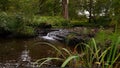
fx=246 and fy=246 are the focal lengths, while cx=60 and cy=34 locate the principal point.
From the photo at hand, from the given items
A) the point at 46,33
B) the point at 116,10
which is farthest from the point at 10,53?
the point at 46,33

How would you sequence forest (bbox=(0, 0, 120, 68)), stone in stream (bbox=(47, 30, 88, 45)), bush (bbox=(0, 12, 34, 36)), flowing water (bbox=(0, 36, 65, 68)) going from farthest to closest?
bush (bbox=(0, 12, 34, 36))
stone in stream (bbox=(47, 30, 88, 45))
flowing water (bbox=(0, 36, 65, 68))
forest (bbox=(0, 0, 120, 68))

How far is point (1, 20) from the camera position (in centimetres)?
1363

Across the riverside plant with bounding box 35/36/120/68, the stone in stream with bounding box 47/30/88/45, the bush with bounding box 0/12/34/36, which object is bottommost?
the stone in stream with bounding box 47/30/88/45

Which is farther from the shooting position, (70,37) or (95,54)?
(70,37)

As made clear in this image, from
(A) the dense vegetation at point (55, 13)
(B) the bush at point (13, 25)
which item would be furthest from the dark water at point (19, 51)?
(A) the dense vegetation at point (55, 13)

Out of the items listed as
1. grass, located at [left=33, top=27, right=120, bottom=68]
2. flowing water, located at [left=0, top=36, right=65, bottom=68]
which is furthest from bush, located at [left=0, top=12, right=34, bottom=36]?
grass, located at [left=33, top=27, right=120, bottom=68]

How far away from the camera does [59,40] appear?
45.3ft

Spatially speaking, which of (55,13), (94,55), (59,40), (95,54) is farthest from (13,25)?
(55,13)

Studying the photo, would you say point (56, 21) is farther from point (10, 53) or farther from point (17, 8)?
point (10, 53)

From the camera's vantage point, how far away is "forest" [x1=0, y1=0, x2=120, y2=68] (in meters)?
3.39

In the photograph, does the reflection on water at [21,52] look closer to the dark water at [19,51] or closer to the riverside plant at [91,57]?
the dark water at [19,51]

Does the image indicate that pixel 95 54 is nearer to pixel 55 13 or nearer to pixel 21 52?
pixel 21 52

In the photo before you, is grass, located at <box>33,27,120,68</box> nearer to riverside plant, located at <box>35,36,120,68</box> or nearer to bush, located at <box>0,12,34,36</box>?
riverside plant, located at <box>35,36,120,68</box>

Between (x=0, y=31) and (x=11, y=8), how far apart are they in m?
4.58
